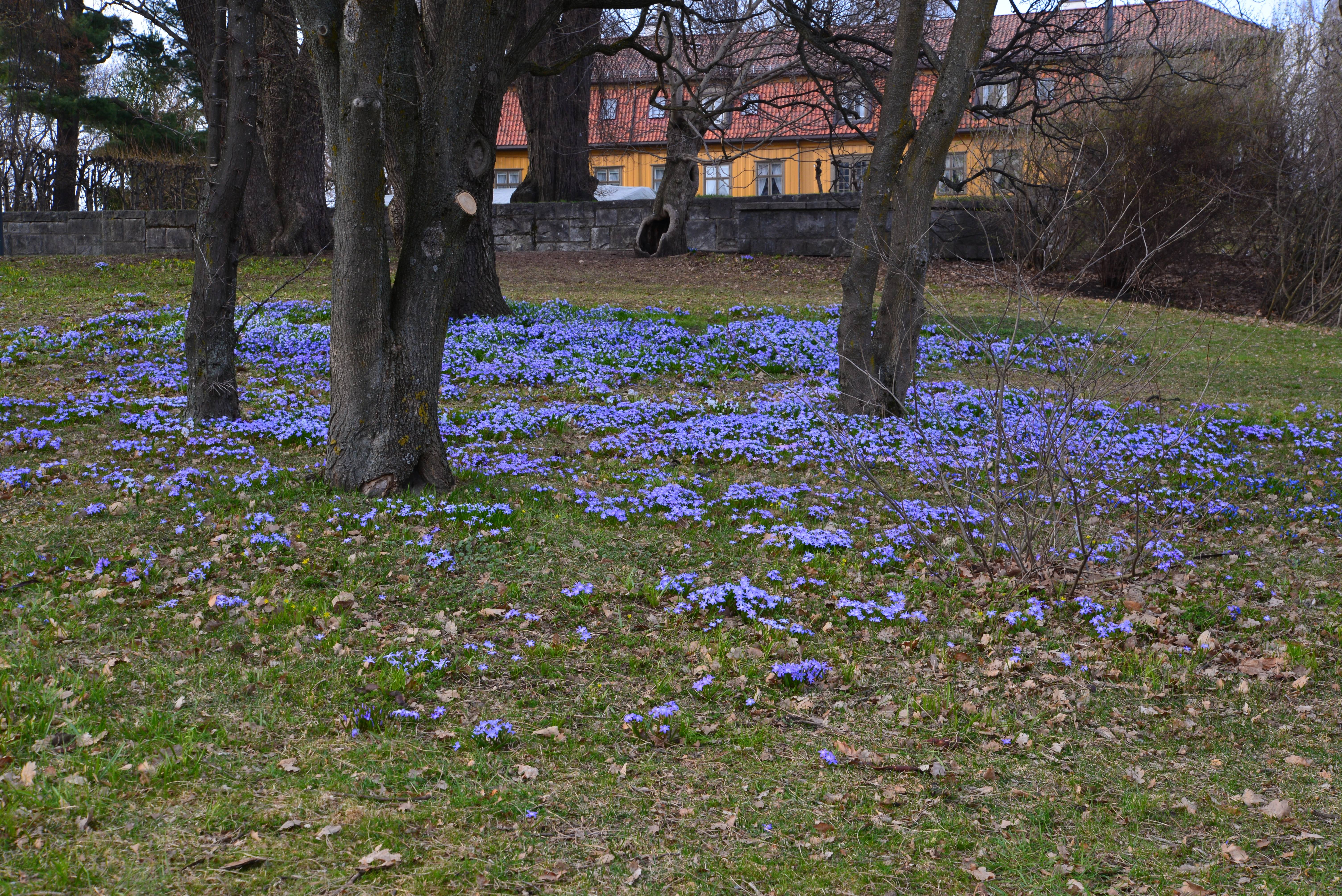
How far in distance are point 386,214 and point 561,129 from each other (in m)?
17.2

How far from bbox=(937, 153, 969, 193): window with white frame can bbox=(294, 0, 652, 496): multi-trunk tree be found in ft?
16.4

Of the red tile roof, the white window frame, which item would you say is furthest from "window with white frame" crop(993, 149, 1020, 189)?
the white window frame

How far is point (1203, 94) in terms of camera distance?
1934 cm

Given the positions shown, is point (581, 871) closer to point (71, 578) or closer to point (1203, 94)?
point (71, 578)

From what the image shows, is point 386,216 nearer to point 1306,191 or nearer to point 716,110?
point 716,110

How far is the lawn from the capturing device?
345 centimetres

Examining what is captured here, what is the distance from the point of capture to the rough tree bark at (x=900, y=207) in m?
9.30

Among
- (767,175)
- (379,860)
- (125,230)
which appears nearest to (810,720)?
(379,860)

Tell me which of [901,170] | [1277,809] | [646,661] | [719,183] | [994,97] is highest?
[719,183]

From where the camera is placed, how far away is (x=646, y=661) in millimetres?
5008

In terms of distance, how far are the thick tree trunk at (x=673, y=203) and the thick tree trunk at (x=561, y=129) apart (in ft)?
7.31

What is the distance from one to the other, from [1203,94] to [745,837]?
2034 cm

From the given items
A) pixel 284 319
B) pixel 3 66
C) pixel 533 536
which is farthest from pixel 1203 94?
pixel 3 66

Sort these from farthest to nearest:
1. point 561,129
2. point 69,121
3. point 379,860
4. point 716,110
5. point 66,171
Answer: point 66,171 → point 561,129 → point 69,121 → point 716,110 → point 379,860
